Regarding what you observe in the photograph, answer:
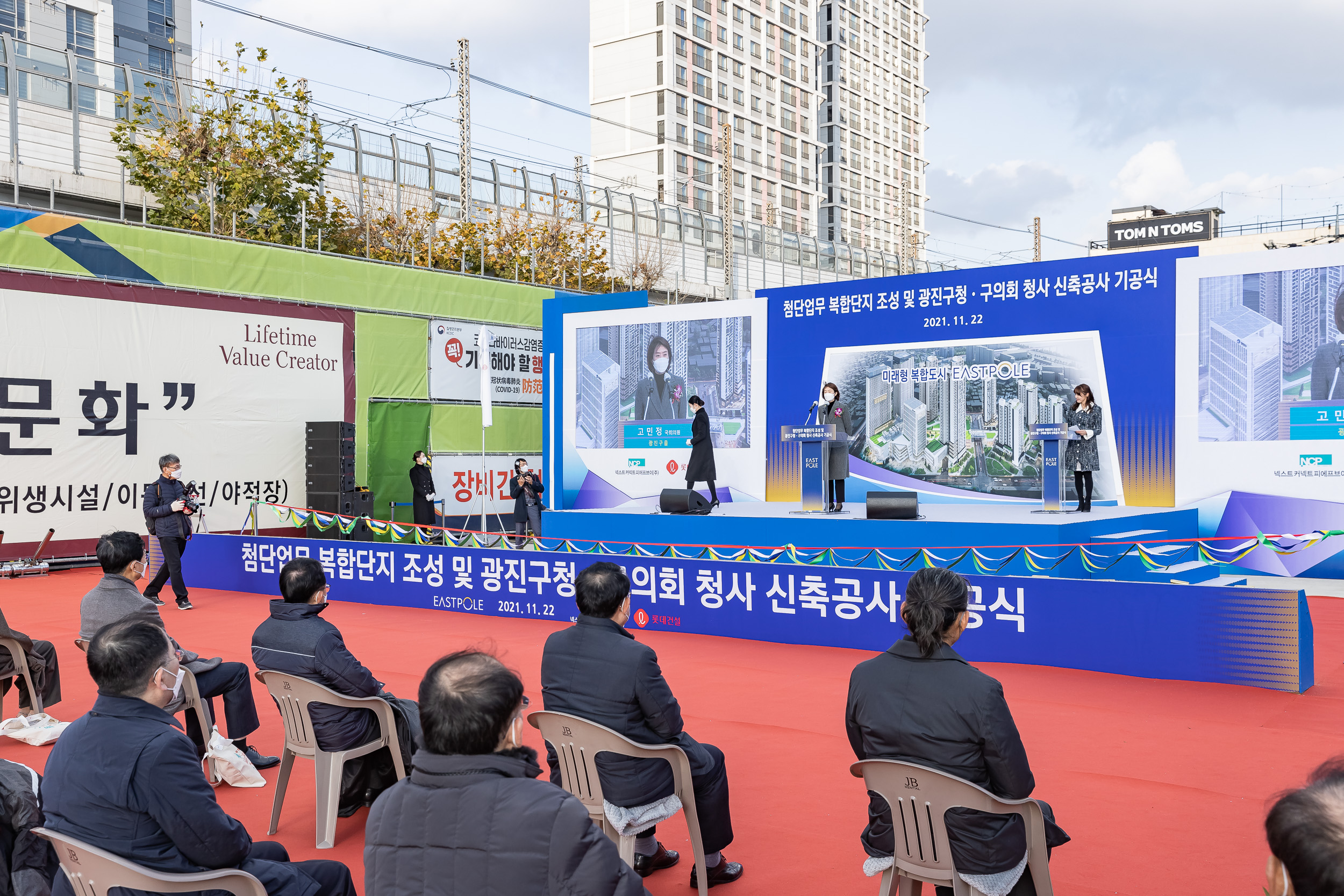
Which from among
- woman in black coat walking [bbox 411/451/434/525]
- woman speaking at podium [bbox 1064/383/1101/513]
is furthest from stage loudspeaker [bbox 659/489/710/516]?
woman in black coat walking [bbox 411/451/434/525]

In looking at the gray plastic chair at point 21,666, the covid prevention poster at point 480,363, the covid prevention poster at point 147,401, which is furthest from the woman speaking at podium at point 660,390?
the gray plastic chair at point 21,666

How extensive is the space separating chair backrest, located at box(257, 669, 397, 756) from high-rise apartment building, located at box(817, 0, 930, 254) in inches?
2494

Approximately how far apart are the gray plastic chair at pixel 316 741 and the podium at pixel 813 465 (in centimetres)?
696

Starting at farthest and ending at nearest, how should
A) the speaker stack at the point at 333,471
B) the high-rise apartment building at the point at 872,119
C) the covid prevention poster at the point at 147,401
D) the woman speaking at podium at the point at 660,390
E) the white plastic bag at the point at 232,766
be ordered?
the high-rise apartment building at the point at 872,119, the woman speaking at podium at the point at 660,390, the speaker stack at the point at 333,471, the covid prevention poster at the point at 147,401, the white plastic bag at the point at 232,766

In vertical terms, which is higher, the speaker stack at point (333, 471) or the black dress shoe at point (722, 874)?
the speaker stack at point (333, 471)

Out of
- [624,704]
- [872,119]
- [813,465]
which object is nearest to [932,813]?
[624,704]

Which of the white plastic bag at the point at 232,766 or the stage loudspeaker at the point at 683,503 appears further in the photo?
the stage loudspeaker at the point at 683,503

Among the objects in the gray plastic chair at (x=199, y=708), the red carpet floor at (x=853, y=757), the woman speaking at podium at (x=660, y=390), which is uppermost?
the woman speaking at podium at (x=660, y=390)

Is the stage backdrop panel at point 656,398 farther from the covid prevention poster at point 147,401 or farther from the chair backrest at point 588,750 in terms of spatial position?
the chair backrest at point 588,750

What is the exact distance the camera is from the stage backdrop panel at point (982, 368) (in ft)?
36.6

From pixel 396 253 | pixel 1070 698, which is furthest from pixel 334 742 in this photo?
pixel 396 253

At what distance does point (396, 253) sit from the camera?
2056cm

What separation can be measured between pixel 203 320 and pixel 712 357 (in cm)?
676

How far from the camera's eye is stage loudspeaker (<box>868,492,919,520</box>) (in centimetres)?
968
